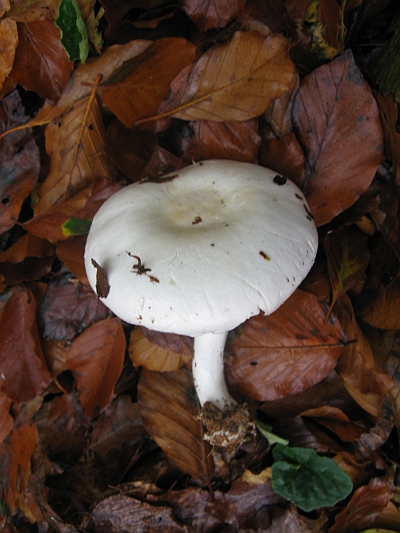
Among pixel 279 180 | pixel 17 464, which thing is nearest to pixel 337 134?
pixel 279 180

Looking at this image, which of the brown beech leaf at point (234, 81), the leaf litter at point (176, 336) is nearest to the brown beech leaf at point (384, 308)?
the leaf litter at point (176, 336)

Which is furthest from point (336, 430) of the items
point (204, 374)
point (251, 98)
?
point (251, 98)

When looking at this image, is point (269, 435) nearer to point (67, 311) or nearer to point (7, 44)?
point (67, 311)

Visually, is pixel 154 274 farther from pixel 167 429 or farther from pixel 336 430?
pixel 336 430

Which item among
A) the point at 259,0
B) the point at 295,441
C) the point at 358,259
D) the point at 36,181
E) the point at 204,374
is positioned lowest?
the point at 295,441

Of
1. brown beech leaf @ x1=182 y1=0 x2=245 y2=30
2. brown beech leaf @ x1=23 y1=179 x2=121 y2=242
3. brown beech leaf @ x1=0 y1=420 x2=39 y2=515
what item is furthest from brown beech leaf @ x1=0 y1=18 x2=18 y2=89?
brown beech leaf @ x1=0 y1=420 x2=39 y2=515

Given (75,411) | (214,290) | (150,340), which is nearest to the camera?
(214,290)
